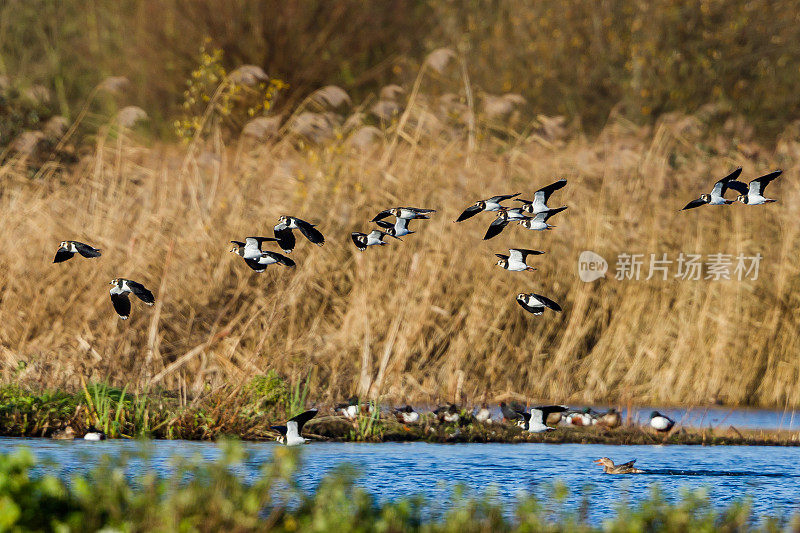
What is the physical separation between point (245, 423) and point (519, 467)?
2.23 meters

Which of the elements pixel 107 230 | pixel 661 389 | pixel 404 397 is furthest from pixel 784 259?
pixel 107 230

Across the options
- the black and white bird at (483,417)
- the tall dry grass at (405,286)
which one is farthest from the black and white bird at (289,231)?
the black and white bird at (483,417)

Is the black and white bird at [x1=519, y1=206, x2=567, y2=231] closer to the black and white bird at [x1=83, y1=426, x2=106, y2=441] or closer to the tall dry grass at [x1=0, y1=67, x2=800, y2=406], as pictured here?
the tall dry grass at [x1=0, y1=67, x2=800, y2=406]

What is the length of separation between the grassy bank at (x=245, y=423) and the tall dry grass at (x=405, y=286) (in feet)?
1.07

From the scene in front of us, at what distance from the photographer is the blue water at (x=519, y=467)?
7.92m

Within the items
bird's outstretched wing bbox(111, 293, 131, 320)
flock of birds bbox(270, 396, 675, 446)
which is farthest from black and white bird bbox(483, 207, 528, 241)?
bird's outstretched wing bbox(111, 293, 131, 320)

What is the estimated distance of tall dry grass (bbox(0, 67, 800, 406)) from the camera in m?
10.9

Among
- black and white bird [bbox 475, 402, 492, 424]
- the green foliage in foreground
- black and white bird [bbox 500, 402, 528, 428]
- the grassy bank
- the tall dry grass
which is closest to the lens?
the green foliage in foreground

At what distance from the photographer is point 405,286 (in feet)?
37.1

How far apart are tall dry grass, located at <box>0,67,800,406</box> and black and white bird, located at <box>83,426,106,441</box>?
68 centimetres

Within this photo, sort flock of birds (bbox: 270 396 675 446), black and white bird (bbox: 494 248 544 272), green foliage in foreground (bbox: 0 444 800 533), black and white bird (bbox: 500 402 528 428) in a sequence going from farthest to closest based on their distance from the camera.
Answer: flock of birds (bbox: 270 396 675 446) < black and white bird (bbox: 500 402 528 428) < black and white bird (bbox: 494 248 544 272) < green foliage in foreground (bbox: 0 444 800 533)

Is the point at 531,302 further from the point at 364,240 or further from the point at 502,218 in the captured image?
the point at 364,240

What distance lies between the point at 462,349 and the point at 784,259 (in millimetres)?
3328

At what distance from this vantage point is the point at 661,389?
11.7m
